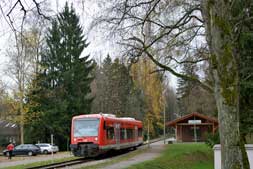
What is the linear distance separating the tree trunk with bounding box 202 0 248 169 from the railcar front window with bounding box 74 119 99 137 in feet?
71.2

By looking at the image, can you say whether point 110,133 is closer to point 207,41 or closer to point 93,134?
point 93,134

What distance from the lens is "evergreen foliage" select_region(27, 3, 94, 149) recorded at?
5484cm

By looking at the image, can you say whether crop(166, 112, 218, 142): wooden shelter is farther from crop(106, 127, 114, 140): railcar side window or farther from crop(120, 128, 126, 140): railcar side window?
crop(106, 127, 114, 140): railcar side window

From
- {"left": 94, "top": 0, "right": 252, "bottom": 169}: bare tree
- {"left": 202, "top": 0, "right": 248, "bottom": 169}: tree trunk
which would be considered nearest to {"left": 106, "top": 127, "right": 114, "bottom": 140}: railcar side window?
{"left": 94, "top": 0, "right": 252, "bottom": 169}: bare tree

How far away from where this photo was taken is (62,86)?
56125mm

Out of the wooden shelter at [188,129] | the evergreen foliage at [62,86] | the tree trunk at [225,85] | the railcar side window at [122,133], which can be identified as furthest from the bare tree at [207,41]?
the wooden shelter at [188,129]

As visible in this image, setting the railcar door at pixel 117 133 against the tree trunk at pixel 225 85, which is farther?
the railcar door at pixel 117 133

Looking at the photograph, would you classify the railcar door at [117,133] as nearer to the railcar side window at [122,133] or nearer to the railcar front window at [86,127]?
the railcar side window at [122,133]

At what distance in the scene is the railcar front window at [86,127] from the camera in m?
30.7

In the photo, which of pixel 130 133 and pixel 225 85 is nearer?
pixel 225 85

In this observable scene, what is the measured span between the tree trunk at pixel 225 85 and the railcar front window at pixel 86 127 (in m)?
21.7

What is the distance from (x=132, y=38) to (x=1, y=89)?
36.8 metres

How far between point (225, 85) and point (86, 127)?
2276 cm

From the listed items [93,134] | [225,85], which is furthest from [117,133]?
[225,85]
